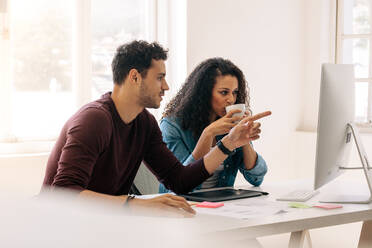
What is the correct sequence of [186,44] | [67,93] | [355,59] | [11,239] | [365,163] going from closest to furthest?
[11,239] < [365,163] < [67,93] < [186,44] < [355,59]

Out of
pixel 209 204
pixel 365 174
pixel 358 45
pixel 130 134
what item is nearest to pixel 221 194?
pixel 209 204

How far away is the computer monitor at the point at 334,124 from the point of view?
1765 mm

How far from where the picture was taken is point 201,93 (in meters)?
2.57

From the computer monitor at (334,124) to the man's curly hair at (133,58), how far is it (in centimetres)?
66

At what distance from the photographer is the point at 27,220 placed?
0.49 feet

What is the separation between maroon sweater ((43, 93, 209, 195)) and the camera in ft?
5.56

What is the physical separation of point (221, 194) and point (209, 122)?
593 mm

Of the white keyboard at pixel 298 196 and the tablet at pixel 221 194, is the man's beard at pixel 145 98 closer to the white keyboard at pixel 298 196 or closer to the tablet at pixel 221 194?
the tablet at pixel 221 194

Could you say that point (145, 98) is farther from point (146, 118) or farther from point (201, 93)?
point (201, 93)

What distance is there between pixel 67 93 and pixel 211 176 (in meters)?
1.71

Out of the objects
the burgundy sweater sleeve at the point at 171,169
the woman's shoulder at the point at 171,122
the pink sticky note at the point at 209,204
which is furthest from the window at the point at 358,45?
the pink sticky note at the point at 209,204

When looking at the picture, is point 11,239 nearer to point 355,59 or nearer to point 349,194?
point 349,194

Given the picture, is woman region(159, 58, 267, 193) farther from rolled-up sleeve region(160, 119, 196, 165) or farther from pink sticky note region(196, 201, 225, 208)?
pink sticky note region(196, 201, 225, 208)

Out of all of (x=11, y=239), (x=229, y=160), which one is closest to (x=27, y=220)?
(x=11, y=239)
